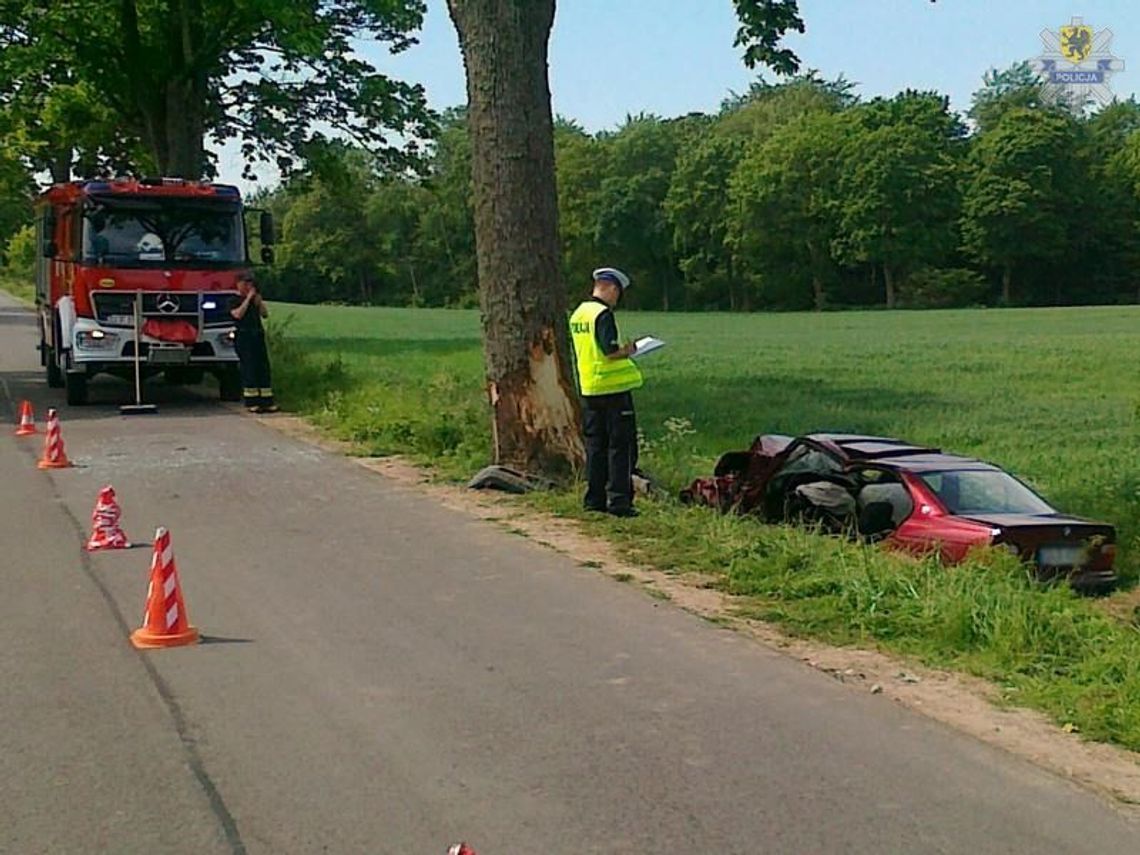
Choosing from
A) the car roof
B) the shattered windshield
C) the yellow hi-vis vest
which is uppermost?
the yellow hi-vis vest

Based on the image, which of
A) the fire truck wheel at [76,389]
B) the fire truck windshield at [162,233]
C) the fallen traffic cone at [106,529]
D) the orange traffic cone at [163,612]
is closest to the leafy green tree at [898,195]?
the fire truck windshield at [162,233]

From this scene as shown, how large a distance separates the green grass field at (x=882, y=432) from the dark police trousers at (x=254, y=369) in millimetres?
587

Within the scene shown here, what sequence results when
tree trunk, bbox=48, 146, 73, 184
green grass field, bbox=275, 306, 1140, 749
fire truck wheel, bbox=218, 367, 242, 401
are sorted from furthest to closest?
tree trunk, bbox=48, 146, 73, 184 → fire truck wheel, bbox=218, 367, 242, 401 → green grass field, bbox=275, 306, 1140, 749

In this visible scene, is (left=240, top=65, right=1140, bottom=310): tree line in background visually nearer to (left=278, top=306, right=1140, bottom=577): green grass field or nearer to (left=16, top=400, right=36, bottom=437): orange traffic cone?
(left=278, top=306, right=1140, bottom=577): green grass field

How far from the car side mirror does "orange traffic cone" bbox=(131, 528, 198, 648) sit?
1512 centimetres

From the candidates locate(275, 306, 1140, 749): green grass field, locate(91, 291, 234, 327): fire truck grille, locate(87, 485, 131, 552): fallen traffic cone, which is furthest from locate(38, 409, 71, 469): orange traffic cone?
locate(91, 291, 234, 327): fire truck grille

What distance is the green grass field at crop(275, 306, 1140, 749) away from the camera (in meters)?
7.89

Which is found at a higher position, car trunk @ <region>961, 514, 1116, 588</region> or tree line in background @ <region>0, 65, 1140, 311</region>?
tree line in background @ <region>0, 65, 1140, 311</region>

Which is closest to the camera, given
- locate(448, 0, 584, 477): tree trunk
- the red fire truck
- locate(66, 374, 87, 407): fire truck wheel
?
locate(448, 0, 584, 477): tree trunk

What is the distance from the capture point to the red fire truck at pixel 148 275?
20938 mm

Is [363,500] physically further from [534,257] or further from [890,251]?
[890,251]

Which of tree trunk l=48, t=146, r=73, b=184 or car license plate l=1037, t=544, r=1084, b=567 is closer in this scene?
car license plate l=1037, t=544, r=1084, b=567

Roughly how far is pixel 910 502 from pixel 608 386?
239 cm

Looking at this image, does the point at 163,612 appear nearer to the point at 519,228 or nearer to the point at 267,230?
the point at 519,228
